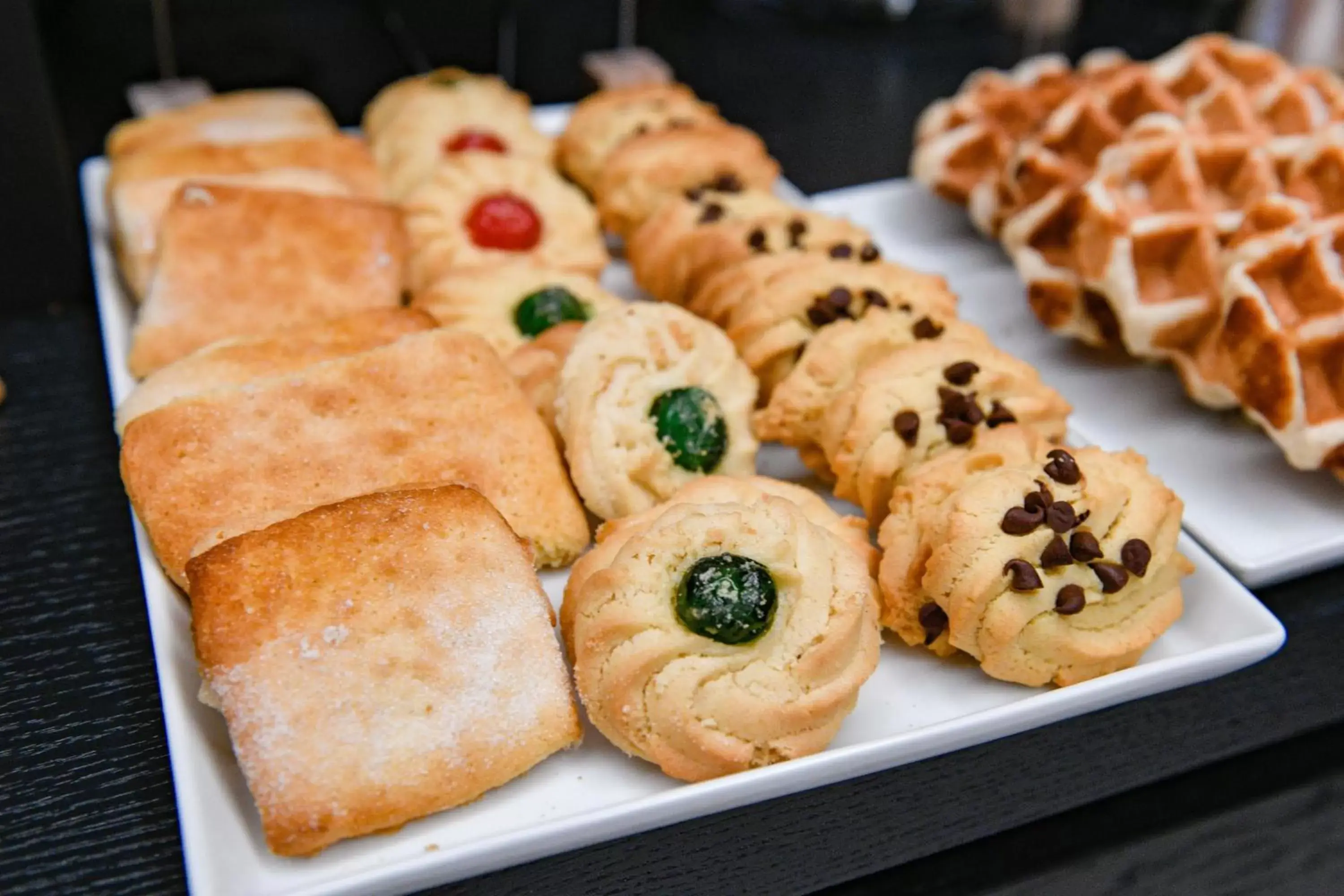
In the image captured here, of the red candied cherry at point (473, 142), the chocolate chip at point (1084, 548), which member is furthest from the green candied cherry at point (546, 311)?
the chocolate chip at point (1084, 548)

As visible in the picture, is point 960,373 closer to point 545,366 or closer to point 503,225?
point 545,366

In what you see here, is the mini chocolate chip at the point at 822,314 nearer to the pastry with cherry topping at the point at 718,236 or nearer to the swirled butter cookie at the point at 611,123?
the pastry with cherry topping at the point at 718,236

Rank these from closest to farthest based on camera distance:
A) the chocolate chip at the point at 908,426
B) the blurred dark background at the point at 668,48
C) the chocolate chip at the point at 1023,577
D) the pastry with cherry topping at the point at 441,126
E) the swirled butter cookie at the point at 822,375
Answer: the chocolate chip at the point at 1023,577 → the chocolate chip at the point at 908,426 → the swirled butter cookie at the point at 822,375 → the pastry with cherry topping at the point at 441,126 → the blurred dark background at the point at 668,48

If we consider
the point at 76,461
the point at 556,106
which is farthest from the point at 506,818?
the point at 556,106

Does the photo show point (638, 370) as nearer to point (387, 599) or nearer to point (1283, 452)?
point (387, 599)

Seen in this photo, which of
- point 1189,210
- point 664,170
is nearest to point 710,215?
point 664,170

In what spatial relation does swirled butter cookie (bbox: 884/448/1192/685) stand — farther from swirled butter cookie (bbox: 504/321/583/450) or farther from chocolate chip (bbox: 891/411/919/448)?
swirled butter cookie (bbox: 504/321/583/450)
